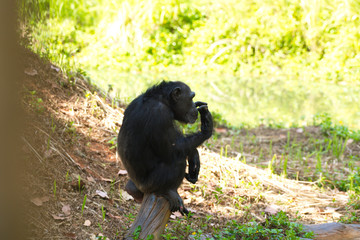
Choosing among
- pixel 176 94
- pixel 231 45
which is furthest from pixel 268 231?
pixel 231 45

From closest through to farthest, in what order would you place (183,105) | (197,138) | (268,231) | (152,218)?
(152,218)
(197,138)
(268,231)
(183,105)

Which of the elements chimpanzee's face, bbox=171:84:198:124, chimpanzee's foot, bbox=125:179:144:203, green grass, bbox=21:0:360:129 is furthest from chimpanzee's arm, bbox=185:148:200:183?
green grass, bbox=21:0:360:129

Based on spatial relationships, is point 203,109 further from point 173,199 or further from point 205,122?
point 173,199

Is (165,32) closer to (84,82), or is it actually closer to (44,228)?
(84,82)

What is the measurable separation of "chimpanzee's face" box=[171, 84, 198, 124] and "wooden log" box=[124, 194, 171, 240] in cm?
99

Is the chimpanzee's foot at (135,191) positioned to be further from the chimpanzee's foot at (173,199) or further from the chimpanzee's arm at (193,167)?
the chimpanzee's arm at (193,167)

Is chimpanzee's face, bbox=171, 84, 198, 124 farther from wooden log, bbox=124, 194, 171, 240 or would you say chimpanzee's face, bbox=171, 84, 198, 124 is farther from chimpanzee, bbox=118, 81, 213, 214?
wooden log, bbox=124, 194, 171, 240

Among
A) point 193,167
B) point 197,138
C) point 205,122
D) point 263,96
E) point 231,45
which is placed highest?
point 231,45

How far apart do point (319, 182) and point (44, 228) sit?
445 cm

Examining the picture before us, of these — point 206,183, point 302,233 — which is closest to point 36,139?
point 206,183

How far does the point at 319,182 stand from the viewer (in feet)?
21.6

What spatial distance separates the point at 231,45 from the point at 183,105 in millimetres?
13943

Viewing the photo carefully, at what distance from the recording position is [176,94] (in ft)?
14.4

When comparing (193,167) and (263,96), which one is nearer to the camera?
(193,167)
